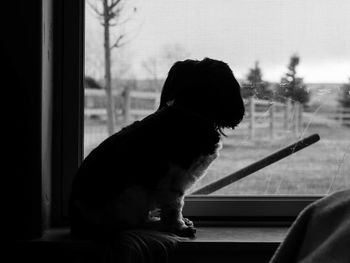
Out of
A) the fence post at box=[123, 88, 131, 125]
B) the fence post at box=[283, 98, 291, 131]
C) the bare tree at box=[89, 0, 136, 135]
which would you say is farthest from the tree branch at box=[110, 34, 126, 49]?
the fence post at box=[283, 98, 291, 131]

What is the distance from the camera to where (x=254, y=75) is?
1.59 meters

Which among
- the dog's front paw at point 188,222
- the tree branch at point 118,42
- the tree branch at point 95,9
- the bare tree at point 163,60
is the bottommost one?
the dog's front paw at point 188,222

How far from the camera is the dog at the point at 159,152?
52.9 inches

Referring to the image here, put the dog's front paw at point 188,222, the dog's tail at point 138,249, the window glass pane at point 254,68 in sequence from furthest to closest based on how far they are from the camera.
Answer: the window glass pane at point 254,68, the dog's front paw at point 188,222, the dog's tail at point 138,249

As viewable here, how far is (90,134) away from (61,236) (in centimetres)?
32

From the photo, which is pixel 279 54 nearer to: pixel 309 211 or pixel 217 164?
pixel 217 164

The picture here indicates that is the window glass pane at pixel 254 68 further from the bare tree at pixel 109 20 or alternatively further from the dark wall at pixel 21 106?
the dark wall at pixel 21 106

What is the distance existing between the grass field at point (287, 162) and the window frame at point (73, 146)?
0.10 ft

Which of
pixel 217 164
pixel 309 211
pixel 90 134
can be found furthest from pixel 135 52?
pixel 309 211

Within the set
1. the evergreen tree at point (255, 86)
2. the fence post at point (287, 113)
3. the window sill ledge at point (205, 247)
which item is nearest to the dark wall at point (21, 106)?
the window sill ledge at point (205, 247)

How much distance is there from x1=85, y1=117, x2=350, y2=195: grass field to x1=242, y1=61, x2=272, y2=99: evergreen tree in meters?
0.11

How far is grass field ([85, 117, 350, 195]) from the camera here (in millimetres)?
1585

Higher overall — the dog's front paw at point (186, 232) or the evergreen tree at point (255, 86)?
the evergreen tree at point (255, 86)

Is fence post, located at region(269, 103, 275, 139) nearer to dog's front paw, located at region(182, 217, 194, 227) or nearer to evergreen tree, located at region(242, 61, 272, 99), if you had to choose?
Answer: evergreen tree, located at region(242, 61, 272, 99)
